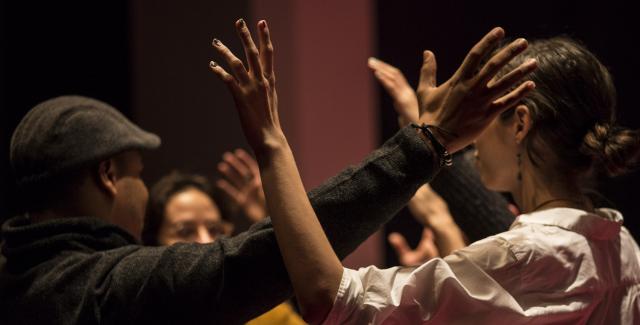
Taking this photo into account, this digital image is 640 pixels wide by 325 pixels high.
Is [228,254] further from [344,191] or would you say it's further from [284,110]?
[284,110]

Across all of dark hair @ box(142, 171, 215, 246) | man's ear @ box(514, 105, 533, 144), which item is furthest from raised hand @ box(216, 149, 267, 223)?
man's ear @ box(514, 105, 533, 144)

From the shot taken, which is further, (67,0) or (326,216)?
(67,0)

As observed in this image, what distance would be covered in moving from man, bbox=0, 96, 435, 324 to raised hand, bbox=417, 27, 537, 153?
0.05 m

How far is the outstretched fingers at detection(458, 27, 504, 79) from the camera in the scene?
1.31 metres


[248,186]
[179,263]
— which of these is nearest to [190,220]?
[248,186]

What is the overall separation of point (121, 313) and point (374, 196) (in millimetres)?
488

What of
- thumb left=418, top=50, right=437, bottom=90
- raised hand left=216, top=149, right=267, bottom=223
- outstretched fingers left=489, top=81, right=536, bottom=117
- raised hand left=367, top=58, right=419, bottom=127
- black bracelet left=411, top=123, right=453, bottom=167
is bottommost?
raised hand left=216, top=149, right=267, bottom=223

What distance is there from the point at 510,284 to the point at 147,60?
2.33m

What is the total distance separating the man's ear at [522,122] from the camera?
61.5 inches

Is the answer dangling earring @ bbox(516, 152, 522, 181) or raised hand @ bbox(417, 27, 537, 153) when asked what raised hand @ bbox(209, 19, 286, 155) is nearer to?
raised hand @ bbox(417, 27, 537, 153)

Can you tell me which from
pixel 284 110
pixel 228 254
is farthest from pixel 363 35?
pixel 228 254

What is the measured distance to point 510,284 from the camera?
1393mm

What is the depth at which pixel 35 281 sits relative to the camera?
62.7 inches

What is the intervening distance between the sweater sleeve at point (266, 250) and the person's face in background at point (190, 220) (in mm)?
1094
